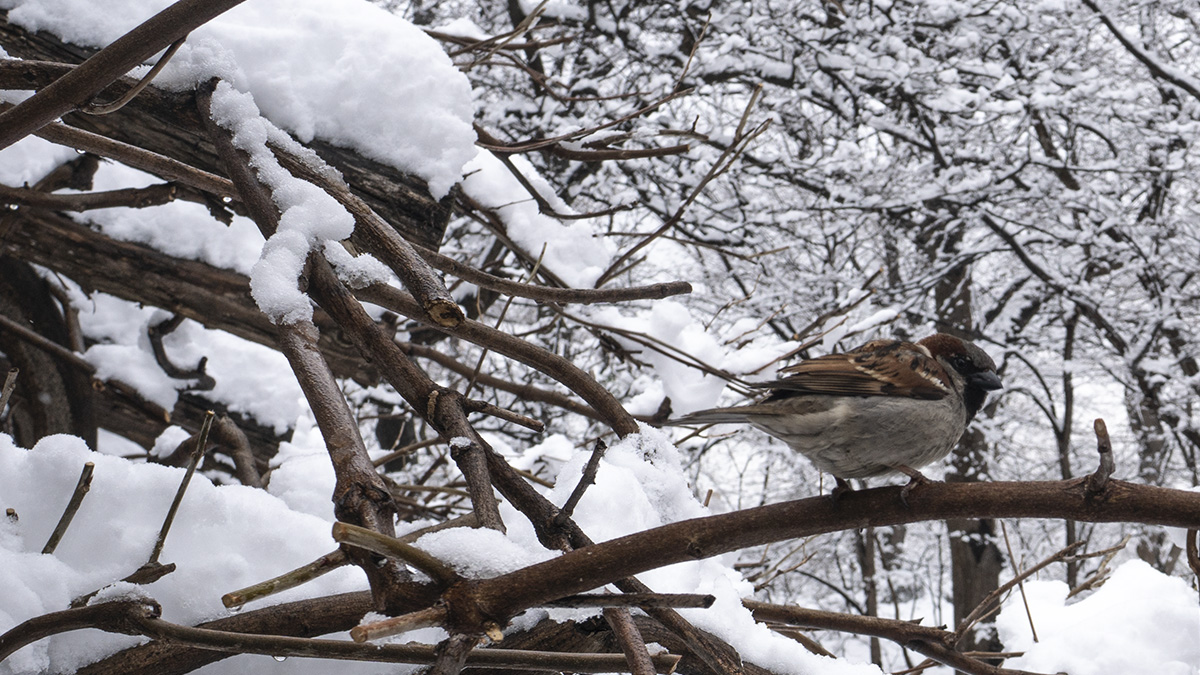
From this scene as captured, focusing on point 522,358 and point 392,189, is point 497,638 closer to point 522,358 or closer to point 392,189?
point 522,358

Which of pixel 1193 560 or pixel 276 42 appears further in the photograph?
pixel 276 42

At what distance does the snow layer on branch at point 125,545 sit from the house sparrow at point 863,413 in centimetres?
75

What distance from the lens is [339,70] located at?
2420mm

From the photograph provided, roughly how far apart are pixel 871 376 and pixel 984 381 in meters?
0.32

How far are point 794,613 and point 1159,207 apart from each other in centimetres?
766

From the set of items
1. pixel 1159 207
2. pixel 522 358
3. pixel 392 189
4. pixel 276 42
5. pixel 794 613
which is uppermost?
pixel 1159 207

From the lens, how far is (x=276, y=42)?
2.30 meters

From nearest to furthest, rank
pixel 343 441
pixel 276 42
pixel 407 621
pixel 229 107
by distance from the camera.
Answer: pixel 407 621 → pixel 343 441 → pixel 229 107 → pixel 276 42

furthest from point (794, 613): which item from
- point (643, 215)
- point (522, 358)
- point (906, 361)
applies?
point (643, 215)

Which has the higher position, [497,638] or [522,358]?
[522,358]

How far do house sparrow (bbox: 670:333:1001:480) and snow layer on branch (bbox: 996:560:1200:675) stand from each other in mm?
596

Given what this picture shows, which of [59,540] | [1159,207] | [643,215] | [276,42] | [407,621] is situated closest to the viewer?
[407,621]

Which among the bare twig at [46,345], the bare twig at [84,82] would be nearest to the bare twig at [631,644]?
the bare twig at [84,82]

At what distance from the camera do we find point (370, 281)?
1.45 meters
